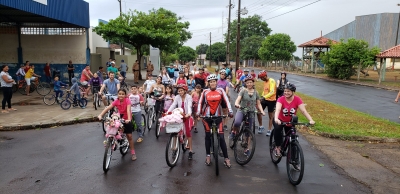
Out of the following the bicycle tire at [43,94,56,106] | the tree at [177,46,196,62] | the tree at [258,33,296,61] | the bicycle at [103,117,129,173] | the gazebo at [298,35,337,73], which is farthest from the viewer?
the tree at [177,46,196,62]

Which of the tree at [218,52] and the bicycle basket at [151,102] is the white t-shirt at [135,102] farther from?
the tree at [218,52]

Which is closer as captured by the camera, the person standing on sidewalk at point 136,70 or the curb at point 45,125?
the curb at point 45,125

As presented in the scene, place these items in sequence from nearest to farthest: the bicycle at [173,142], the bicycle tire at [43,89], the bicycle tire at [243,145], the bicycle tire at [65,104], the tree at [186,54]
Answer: the bicycle at [173,142], the bicycle tire at [243,145], the bicycle tire at [65,104], the bicycle tire at [43,89], the tree at [186,54]

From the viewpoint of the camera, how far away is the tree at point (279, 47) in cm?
5859

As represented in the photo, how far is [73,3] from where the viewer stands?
60.1 ft

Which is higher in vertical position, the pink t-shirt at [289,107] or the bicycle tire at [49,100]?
the pink t-shirt at [289,107]

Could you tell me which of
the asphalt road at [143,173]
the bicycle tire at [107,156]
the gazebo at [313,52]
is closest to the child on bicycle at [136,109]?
the asphalt road at [143,173]

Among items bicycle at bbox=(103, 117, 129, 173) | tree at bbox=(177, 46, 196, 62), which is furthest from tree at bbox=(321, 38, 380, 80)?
tree at bbox=(177, 46, 196, 62)

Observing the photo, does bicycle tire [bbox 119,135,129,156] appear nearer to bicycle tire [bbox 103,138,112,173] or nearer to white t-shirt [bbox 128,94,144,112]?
bicycle tire [bbox 103,138,112,173]

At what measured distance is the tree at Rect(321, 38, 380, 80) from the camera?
1289 inches

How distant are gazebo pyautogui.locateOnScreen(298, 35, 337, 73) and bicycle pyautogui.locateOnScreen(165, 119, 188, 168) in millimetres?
42898

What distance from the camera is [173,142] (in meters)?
6.30

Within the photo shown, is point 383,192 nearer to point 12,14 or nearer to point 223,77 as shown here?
point 223,77

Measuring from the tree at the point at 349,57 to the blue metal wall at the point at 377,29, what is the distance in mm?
18717
